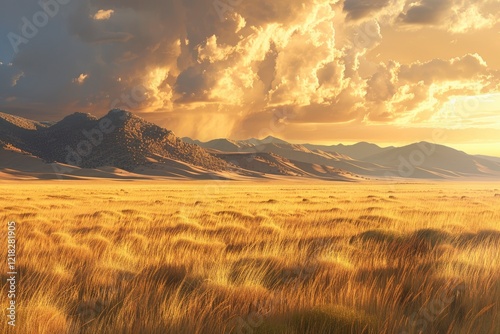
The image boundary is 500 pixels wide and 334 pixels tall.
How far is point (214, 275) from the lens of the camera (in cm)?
575

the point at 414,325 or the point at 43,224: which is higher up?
the point at 414,325

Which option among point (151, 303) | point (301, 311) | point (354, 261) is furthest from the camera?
point (354, 261)

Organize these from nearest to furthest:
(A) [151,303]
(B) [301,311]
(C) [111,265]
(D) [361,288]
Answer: (B) [301,311] < (A) [151,303] < (D) [361,288] < (C) [111,265]

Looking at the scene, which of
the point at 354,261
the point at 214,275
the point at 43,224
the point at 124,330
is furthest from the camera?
the point at 43,224

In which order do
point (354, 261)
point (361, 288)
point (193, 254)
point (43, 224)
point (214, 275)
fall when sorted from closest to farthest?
point (361, 288), point (214, 275), point (354, 261), point (193, 254), point (43, 224)

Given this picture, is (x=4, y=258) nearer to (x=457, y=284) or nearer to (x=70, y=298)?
(x=70, y=298)

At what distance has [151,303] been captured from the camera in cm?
468

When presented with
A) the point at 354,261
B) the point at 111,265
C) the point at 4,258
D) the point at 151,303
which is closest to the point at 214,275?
the point at 151,303

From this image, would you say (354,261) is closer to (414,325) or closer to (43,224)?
(414,325)

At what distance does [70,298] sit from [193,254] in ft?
10.1

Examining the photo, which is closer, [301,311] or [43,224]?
[301,311]

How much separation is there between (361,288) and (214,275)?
2021 millimetres

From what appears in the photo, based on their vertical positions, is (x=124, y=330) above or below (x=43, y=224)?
above

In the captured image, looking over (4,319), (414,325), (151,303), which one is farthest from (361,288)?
(4,319)
